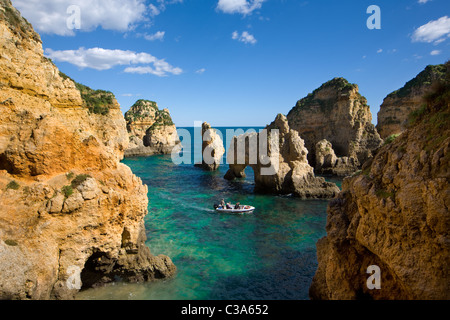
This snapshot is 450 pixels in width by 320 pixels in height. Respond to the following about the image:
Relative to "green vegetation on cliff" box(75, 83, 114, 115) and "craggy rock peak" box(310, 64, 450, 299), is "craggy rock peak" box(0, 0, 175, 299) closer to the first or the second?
"green vegetation on cliff" box(75, 83, 114, 115)

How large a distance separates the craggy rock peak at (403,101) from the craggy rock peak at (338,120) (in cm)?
528

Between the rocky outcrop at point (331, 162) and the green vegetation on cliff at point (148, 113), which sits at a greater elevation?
the green vegetation on cliff at point (148, 113)

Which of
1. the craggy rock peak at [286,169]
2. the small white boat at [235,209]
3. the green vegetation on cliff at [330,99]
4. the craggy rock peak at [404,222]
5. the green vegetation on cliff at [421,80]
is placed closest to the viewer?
the craggy rock peak at [404,222]

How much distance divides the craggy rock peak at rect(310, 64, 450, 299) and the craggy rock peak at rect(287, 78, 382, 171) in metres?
46.0

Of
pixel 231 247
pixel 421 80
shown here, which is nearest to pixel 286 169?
pixel 231 247

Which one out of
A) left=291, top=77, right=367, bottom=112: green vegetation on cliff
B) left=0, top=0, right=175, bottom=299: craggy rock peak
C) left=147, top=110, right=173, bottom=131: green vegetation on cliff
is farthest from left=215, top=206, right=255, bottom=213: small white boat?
left=147, top=110, right=173, bottom=131: green vegetation on cliff

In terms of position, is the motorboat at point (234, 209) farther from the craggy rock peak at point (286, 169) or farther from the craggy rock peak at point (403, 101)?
the craggy rock peak at point (403, 101)

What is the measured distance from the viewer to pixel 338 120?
55938mm

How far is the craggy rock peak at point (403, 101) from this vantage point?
51281 millimetres

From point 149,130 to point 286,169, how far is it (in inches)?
2779

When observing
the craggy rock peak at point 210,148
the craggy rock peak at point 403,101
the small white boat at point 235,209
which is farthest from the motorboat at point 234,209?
the craggy rock peak at point 403,101

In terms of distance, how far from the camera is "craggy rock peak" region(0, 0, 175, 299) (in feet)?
31.6
